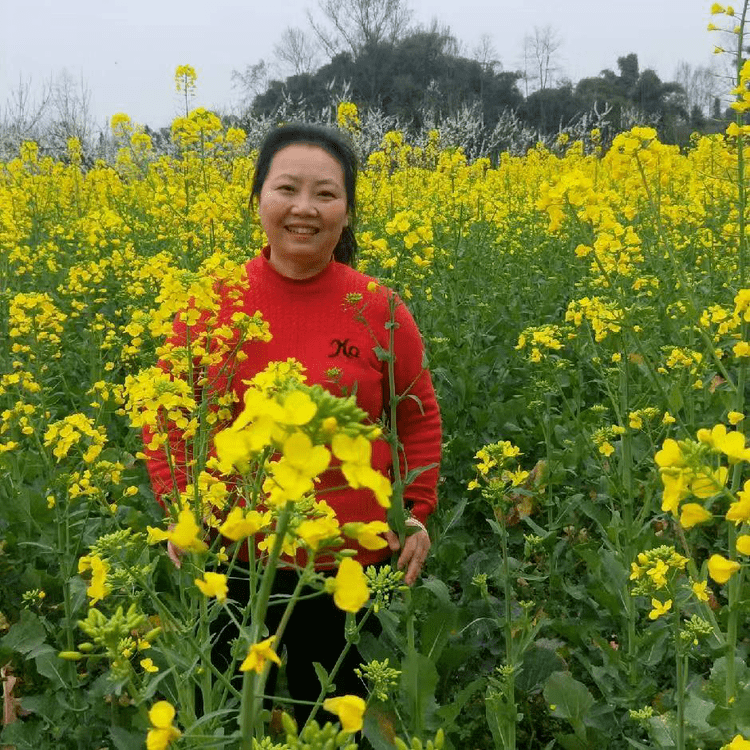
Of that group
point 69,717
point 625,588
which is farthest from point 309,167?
point 69,717

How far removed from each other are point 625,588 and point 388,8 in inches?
1195

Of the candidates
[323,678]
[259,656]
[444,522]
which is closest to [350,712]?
[259,656]

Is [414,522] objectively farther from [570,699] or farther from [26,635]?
[26,635]

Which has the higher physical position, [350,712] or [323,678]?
[350,712]

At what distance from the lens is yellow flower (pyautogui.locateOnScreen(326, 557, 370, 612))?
0.76m

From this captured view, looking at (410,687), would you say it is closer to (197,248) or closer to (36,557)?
(36,557)

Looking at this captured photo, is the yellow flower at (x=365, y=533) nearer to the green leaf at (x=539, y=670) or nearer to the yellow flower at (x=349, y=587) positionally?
the yellow flower at (x=349, y=587)

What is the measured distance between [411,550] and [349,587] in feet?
4.95

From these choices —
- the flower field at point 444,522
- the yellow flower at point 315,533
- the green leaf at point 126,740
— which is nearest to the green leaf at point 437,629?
the flower field at point 444,522

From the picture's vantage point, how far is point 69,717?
2.39 metres

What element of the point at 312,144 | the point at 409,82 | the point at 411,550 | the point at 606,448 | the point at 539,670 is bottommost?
the point at 539,670

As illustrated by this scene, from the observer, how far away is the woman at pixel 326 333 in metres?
2.22

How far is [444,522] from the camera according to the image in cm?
306

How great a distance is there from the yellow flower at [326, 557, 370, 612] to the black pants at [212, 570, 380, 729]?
61.3 inches
